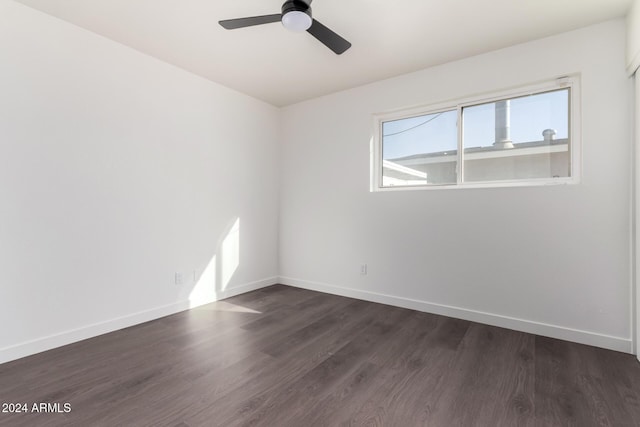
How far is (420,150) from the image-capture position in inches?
135

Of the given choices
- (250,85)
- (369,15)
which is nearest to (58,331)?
(250,85)

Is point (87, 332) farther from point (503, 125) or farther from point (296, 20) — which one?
point (503, 125)

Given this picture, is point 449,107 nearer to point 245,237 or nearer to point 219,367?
point 245,237

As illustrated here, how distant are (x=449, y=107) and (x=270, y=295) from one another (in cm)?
304

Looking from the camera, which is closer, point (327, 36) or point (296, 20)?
point (296, 20)

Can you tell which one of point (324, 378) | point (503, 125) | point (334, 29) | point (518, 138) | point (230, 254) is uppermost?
point (334, 29)

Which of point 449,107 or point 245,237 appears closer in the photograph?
point 449,107

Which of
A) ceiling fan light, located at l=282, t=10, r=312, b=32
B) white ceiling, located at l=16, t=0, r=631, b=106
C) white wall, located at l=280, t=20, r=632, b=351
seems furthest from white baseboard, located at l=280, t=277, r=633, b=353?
ceiling fan light, located at l=282, t=10, r=312, b=32

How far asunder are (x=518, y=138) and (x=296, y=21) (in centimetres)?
229

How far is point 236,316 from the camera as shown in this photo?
10.1 feet

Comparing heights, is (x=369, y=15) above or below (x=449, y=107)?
above

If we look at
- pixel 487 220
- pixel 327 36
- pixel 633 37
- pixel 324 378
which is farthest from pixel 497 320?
pixel 327 36

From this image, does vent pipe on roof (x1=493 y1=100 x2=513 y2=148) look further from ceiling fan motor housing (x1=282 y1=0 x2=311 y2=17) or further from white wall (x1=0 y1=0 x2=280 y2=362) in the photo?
white wall (x1=0 y1=0 x2=280 y2=362)

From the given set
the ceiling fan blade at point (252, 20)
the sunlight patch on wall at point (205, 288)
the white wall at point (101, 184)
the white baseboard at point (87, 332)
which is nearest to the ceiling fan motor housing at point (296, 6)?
the ceiling fan blade at point (252, 20)
